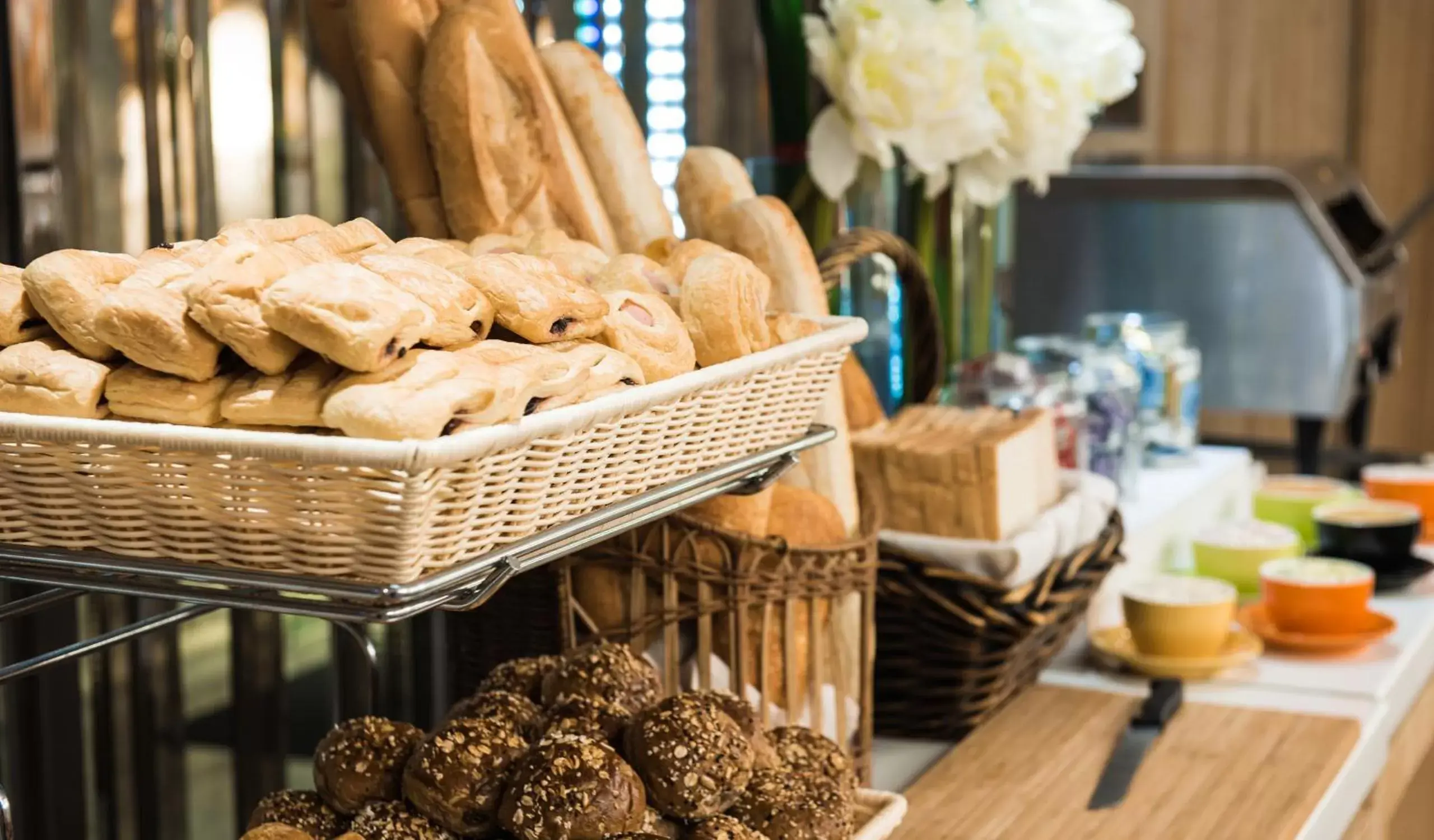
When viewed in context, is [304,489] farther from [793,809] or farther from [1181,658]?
[1181,658]

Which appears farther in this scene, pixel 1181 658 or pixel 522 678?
pixel 1181 658

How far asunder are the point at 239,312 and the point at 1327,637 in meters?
1.24

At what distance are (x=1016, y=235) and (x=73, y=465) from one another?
102 inches

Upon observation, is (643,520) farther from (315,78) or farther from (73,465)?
(315,78)

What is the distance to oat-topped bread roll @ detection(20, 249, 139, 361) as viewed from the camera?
0.73 meters

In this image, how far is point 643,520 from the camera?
850mm

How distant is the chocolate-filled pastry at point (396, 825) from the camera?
83 centimetres

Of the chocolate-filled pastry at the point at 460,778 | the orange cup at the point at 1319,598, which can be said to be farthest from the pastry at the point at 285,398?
the orange cup at the point at 1319,598

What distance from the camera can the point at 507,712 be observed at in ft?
2.98

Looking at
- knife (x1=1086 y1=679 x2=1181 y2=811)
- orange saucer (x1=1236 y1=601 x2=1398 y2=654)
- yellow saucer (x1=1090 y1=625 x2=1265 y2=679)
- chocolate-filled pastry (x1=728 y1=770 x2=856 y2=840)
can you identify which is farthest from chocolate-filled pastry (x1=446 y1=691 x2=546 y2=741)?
orange saucer (x1=1236 y1=601 x2=1398 y2=654)

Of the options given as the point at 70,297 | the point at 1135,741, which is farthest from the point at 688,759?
the point at 1135,741

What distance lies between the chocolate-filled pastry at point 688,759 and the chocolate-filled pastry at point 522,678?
0.13m

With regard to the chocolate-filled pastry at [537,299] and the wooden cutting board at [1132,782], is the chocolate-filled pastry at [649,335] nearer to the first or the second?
the chocolate-filled pastry at [537,299]

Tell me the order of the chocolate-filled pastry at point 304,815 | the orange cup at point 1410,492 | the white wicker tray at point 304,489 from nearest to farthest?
1. the white wicker tray at point 304,489
2. the chocolate-filled pastry at point 304,815
3. the orange cup at point 1410,492
